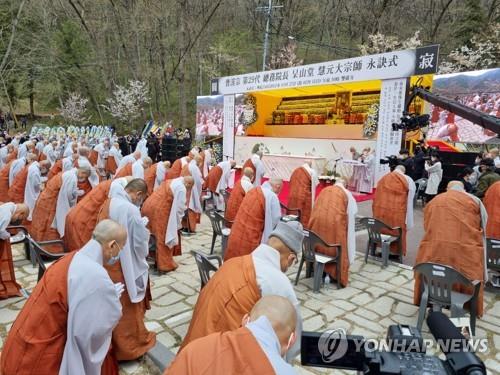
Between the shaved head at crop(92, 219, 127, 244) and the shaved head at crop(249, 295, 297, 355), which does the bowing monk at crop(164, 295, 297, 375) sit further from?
the shaved head at crop(92, 219, 127, 244)

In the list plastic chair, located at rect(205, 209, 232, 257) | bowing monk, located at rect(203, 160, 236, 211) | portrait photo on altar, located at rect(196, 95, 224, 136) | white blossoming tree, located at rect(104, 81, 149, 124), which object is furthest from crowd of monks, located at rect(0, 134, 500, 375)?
white blossoming tree, located at rect(104, 81, 149, 124)

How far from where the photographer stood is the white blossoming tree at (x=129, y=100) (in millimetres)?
31375

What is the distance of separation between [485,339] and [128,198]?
427 centimetres

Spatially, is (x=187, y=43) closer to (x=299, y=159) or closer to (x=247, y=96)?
(x=247, y=96)

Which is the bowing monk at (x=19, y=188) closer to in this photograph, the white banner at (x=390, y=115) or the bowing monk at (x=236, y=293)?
the bowing monk at (x=236, y=293)

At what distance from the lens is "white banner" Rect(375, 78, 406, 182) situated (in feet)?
36.3

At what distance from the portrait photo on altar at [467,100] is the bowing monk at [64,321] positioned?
462 inches

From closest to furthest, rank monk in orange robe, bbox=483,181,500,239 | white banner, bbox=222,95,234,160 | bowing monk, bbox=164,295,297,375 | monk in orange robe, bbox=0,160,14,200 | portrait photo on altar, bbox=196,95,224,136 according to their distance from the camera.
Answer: bowing monk, bbox=164,295,297,375, monk in orange robe, bbox=483,181,500,239, monk in orange robe, bbox=0,160,14,200, white banner, bbox=222,95,234,160, portrait photo on altar, bbox=196,95,224,136

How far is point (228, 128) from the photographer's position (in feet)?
57.5

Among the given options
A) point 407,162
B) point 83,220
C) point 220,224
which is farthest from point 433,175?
point 83,220

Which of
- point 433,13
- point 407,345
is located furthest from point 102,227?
point 433,13

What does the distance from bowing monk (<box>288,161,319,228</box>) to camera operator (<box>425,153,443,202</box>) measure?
3.84 metres

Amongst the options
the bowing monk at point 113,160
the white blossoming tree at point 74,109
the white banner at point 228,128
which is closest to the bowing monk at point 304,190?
the bowing monk at point 113,160

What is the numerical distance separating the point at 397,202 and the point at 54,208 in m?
5.86
